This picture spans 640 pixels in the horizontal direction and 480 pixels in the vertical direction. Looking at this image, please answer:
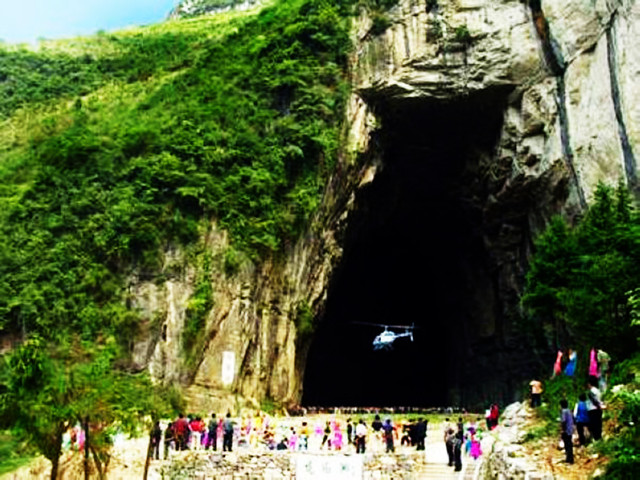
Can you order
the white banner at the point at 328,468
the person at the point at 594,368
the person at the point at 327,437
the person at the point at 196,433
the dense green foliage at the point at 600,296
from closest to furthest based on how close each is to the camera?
the dense green foliage at the point at 600,296 → the person at the point at 594,368 → the white banner at the point at 328,468 → the person at the point at 196,433 → the person at the point at 327,437

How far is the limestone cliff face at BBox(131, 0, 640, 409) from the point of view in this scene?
84.2 ft

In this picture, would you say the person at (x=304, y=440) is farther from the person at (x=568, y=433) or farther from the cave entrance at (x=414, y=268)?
the cave entrance at (x=414, y=268)

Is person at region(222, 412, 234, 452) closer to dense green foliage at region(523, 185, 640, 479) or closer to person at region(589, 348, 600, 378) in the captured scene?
dense green foliage at region(523, 185, 640, 479)

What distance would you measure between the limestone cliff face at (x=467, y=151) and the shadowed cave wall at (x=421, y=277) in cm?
34

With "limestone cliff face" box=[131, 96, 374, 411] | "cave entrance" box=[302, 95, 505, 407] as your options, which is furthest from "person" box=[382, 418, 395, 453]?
"cave entrance" box=[302, 95, 505, 407]

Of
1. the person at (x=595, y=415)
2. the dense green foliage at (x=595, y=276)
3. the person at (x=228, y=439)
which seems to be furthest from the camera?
the person at (x=228, y=439)

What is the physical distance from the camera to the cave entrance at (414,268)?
32375mm

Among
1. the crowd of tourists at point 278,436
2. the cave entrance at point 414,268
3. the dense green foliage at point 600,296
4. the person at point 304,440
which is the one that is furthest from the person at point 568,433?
the cave entrance at point 414,268

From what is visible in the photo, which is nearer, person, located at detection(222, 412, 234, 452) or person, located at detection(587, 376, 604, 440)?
person, located at detection(587, 376, 604, 440)

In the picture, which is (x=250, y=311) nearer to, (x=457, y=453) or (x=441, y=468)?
(x=441, y=468)

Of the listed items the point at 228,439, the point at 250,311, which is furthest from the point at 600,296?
the point at 250,311

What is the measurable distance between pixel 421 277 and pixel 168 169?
19.2 metres

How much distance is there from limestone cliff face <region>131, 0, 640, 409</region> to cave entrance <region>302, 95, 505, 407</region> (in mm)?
322

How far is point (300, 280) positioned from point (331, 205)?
3.18m
